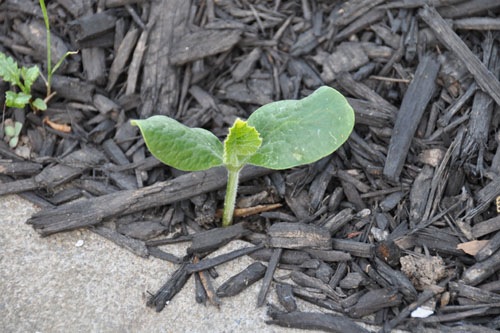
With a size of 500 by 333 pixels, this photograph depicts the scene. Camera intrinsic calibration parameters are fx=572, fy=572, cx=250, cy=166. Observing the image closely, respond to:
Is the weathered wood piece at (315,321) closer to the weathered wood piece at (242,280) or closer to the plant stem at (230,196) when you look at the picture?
the weathered wood piece at (242,280)

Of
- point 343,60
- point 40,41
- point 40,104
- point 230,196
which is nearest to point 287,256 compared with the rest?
point 230,196

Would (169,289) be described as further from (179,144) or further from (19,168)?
(19,168)

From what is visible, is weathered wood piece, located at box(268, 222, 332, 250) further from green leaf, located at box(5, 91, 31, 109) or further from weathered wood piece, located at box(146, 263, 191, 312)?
green leaf, located at box(5, 91, 31, 109)

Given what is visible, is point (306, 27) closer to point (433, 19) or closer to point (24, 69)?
point (433, 19)

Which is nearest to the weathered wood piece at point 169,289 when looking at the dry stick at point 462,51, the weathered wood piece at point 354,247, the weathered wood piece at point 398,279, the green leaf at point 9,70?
the weathered wood piece at point 354,247

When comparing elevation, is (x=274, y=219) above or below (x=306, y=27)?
below

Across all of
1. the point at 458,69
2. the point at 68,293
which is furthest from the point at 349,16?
the point at 68,293
